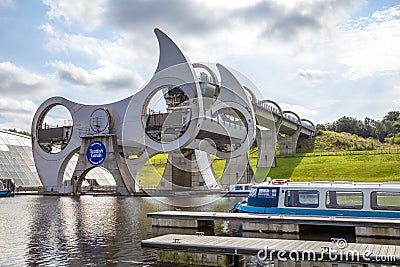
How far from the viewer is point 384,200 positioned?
688 inches

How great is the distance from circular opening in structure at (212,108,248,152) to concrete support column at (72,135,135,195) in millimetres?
12710

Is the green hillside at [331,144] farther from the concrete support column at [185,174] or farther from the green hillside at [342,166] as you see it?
the concrete support column at [185,174]

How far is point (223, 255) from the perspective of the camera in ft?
37.8

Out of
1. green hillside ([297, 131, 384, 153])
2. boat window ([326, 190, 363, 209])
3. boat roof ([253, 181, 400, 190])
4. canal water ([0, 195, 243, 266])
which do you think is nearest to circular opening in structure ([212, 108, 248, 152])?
canal water ([0, 195, 243, 266])

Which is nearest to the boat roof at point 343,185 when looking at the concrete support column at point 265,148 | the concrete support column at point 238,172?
the concrete support column at point 238,172

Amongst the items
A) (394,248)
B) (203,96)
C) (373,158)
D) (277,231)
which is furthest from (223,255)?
(373,158)

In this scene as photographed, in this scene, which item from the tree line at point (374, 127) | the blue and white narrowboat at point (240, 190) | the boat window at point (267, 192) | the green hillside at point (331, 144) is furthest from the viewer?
the tree line at point (374, 127)

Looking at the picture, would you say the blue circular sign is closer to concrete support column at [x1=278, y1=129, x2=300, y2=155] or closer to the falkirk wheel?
the falkirk wheel

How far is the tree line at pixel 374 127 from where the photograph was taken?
123562 mm

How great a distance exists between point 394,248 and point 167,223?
34.5 ft

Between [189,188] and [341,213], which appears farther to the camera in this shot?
[189,188]

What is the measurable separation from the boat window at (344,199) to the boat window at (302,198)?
0.51m

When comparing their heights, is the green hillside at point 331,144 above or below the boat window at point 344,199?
above

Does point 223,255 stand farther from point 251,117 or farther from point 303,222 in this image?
point 251,117
